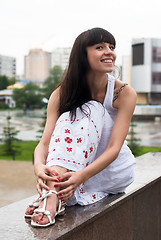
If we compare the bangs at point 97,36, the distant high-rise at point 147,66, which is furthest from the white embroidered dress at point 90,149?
the distant high-rise at point 147,66

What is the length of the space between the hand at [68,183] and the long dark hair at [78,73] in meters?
0.32

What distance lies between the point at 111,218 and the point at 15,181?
445cm

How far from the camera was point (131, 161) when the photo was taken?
190cm

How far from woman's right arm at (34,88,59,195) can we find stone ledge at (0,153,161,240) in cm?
17

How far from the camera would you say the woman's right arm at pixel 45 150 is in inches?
57.4

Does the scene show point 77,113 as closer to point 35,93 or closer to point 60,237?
point 60,237

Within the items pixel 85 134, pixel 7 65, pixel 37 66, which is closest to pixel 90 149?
pixel 85 134

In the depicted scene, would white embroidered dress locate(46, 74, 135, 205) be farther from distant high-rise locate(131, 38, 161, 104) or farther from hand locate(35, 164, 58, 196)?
distant high-rise locate(131, 38, 161, 104)

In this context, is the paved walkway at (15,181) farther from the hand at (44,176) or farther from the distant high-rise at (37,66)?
the distant high-rise at (37,66)

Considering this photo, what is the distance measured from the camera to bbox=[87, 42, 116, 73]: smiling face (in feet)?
5.47

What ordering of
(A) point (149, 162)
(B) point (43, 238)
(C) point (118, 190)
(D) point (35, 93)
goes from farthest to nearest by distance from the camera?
(D) point (35, 93)
(A) point (149, 162)
(C) point (118, 190)
(B) point (43, 238)

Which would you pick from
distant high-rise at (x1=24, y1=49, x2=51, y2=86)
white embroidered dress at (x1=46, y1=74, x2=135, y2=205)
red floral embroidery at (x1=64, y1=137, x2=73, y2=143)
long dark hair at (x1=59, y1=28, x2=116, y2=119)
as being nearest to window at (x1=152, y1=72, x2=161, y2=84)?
distant high-rise at (x1=24, y1=49, x2=51, y2=86)

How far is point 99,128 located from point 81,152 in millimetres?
159

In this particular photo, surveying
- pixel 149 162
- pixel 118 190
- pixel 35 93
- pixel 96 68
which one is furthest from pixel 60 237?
pixel 35 93
